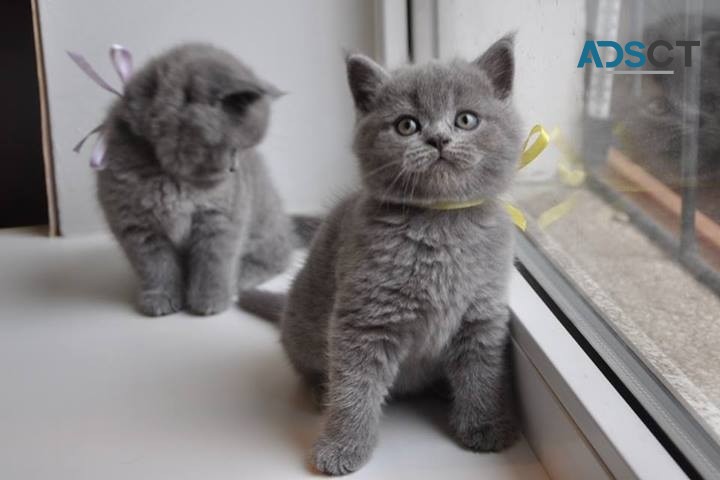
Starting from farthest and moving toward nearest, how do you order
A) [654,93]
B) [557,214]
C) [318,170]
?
[318,170], [557,214], [654,93]

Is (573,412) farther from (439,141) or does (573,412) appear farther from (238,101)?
(238,101)

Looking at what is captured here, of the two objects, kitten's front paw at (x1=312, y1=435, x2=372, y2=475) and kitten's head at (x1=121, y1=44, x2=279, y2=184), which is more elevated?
kitten's head at (x1=121, y1=44, x2=279, y2=184)

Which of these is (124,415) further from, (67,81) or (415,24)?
(415,24)

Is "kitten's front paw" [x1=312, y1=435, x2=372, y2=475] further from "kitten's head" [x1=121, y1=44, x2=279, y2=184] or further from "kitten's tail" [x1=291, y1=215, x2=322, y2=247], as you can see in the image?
"kitten's tail" [x1=291, y1=215, x2=322, y2=247]

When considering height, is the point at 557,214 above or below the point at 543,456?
above

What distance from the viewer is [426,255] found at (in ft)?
3.02

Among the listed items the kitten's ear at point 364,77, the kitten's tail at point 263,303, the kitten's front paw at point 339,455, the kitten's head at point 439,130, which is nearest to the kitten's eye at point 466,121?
the kitten's head at point 439,130

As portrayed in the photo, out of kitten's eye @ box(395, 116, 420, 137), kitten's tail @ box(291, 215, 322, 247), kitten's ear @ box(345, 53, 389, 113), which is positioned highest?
Result: kitten's ear @ box(345, 53, 389, 113)

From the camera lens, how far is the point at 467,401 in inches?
39.4

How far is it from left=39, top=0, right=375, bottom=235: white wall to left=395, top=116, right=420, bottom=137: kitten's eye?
2.26 feet

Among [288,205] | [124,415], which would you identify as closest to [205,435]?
[124,415]

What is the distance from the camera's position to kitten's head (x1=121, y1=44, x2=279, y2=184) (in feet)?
4.06

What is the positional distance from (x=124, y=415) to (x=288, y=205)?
74cm

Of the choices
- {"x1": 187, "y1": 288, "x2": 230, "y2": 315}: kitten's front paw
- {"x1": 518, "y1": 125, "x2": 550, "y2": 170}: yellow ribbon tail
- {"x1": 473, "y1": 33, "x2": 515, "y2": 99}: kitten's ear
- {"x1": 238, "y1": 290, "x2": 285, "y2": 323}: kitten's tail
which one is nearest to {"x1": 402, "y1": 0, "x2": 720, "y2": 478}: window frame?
{"x1": 518, "y1": 125, "x2": 550, "y2": 170}: yellow ribbon tail
